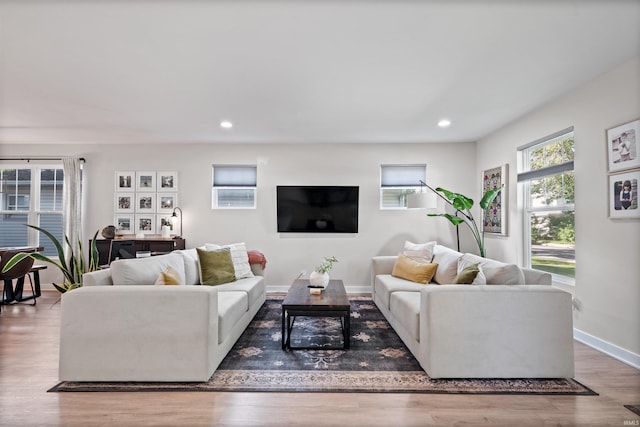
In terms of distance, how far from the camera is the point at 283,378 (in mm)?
2318

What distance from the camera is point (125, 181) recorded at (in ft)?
17.4

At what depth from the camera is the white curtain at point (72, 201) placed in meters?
5.16

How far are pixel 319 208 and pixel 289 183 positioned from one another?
26.3 inches

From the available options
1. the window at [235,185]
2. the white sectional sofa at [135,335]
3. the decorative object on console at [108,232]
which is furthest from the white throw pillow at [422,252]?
the decorative object on console at [108,232]

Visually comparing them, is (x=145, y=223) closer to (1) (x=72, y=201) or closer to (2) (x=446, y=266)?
(1) (x=72, y=201)

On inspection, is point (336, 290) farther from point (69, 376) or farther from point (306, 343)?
point (69, 376)

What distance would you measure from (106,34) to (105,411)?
252cm

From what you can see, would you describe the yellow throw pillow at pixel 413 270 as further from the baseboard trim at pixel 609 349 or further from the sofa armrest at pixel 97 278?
the sofa armrest at pixel 97 278

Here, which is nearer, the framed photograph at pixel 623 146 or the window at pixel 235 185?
the framed photograph at pixel 623 146

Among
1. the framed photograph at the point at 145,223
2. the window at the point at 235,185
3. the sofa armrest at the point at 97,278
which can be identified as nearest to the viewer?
the sofa armrest at the point at 97,278

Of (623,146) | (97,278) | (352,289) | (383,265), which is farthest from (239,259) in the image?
(623,146)

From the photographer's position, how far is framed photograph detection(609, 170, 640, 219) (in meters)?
2.54

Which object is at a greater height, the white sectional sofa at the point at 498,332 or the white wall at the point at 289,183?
the white wall at the point at 289,183

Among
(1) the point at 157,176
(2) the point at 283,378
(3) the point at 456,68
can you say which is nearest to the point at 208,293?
(2) the point at 283,378
